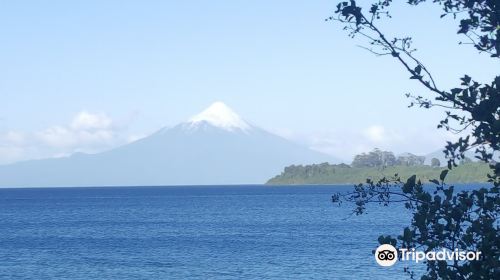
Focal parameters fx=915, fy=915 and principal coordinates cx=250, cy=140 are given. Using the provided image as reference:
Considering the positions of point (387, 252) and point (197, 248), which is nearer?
point (387, 252)

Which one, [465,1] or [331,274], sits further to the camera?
[331,274]

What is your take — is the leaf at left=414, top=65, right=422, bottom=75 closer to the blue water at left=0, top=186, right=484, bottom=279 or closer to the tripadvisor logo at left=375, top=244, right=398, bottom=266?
the tripadvisor logo at left=375, top=244, right=398, bottom=266

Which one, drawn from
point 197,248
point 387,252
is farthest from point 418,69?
point 197,248

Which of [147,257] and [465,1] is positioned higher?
[465,1]

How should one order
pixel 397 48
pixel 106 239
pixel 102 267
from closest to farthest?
1. pixel 397 48
2. pixel 102 267
3. pixel 106 239

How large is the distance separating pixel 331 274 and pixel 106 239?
27572 millimetres

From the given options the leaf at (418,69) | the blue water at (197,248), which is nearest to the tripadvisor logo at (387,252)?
the leaf at (418,69)

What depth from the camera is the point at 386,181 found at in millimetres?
8727

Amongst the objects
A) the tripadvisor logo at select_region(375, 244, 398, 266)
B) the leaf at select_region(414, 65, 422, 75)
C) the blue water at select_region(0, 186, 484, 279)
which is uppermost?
the leaf at select_region(414, 65, 422, 75)

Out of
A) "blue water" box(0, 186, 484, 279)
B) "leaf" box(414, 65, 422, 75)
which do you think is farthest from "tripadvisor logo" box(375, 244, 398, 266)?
"blue water" box(0, 186, 484, 279)

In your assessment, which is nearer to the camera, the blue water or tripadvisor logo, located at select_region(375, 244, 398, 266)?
tripadvisor logo, located at select_region(375, 244, 398, 266)

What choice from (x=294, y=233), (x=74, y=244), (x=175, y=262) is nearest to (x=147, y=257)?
(x=175, y=262)

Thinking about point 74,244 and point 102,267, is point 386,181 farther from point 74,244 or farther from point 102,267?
point 74,244

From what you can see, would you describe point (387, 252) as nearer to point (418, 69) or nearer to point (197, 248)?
point (418, 69)
